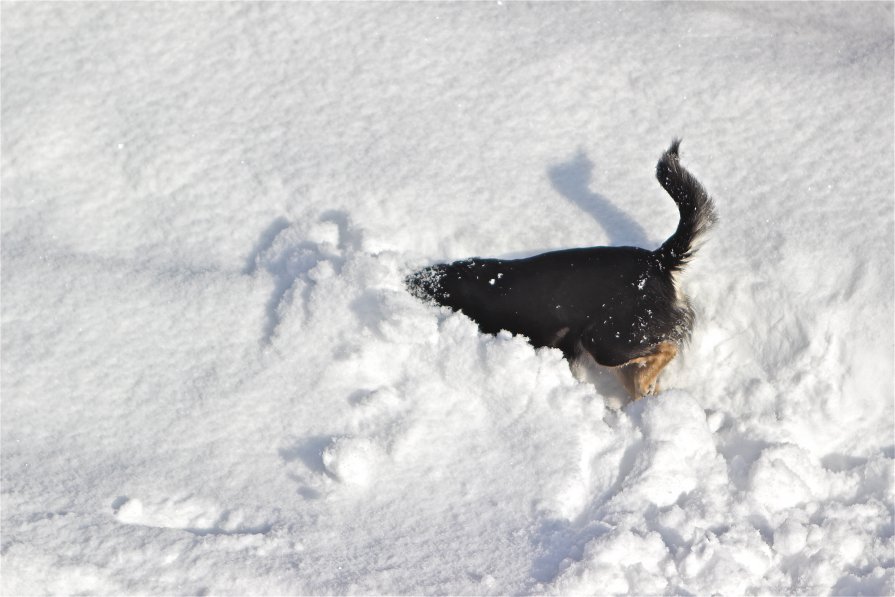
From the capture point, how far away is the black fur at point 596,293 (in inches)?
139

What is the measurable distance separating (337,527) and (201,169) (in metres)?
2.12

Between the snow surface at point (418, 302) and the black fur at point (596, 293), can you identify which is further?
the black fur at point (596, 293)

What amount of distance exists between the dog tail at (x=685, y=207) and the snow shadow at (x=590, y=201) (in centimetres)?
43

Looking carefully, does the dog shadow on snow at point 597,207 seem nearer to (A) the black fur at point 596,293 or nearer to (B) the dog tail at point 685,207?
(A) the black fur at point 596,293

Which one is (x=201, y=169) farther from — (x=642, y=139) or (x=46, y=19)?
(x=642, y=139)

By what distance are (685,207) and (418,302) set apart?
1163 mm

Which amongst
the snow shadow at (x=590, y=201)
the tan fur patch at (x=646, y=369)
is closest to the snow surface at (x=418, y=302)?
the snow shadow at (x=590, y=201)

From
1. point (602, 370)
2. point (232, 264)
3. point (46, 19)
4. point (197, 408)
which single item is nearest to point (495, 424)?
point (602, 370)

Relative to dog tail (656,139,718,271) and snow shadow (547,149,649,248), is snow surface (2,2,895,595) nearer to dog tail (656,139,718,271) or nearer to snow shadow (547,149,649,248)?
snow shadow (547,149,649,248)

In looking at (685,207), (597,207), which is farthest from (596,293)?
(597,207)

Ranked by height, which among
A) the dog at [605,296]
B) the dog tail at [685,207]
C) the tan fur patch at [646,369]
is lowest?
the tan fur patch at [646,369]

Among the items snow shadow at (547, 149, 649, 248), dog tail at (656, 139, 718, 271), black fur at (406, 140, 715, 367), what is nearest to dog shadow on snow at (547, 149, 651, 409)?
snow shadow at (547, 149, 649, 248)

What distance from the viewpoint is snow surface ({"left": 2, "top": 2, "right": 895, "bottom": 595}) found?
9.75 ft

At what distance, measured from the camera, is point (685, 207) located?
350 centimetres
